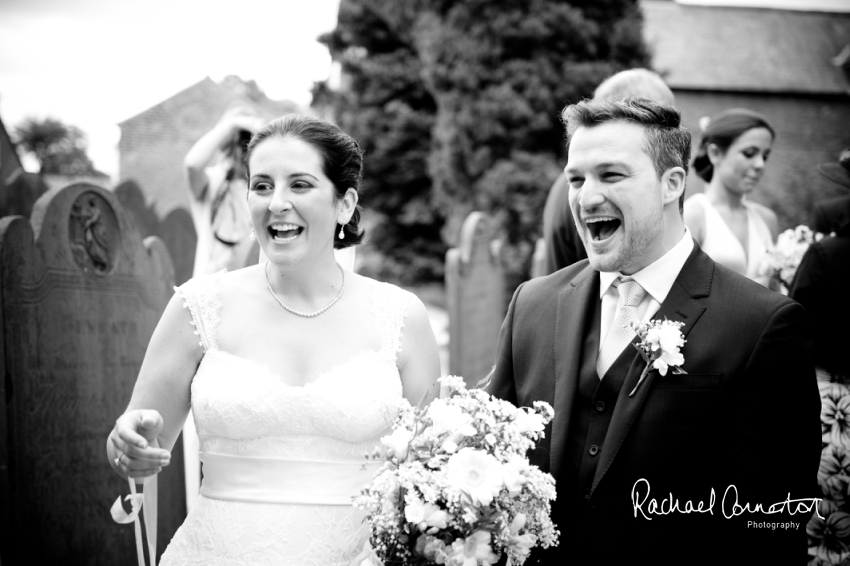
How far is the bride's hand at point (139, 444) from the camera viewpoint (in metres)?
2.62

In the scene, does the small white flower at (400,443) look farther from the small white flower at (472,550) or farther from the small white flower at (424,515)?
the small white flower at (472,550)

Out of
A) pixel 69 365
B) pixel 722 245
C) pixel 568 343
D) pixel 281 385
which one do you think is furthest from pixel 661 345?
pixel 69 365

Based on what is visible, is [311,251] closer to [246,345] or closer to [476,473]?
[246,345]

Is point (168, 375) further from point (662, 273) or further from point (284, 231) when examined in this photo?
point (662, 273)

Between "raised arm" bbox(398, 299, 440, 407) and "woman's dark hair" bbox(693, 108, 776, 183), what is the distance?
2855 mm

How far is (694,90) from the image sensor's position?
34875 millimetres

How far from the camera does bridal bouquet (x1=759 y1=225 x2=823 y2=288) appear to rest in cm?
457

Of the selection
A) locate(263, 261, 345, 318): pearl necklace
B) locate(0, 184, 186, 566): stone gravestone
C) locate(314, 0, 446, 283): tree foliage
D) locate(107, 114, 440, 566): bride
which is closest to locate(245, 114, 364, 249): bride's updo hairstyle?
locate(107, 114, 440, 566): bride

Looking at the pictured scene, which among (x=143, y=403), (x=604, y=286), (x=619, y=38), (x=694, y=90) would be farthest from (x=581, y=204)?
(x=694, y=90)

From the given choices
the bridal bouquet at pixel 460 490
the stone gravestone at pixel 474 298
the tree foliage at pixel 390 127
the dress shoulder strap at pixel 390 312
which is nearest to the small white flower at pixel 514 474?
the bridal bouquet at pixel 460 490

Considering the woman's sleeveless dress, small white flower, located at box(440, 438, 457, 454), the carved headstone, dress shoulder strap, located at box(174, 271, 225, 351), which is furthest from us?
the carved headstone

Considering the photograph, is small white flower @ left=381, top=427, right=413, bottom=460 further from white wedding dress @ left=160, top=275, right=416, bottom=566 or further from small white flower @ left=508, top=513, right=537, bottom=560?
white wedding dress @ left=160, top=275, right=416, bottom=566

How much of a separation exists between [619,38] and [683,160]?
22.1m

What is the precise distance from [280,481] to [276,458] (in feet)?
0.32
